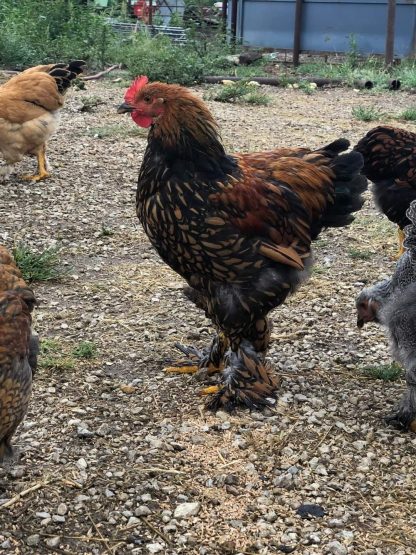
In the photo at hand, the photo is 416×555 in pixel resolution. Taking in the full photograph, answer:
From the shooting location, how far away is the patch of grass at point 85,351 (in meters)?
4.68

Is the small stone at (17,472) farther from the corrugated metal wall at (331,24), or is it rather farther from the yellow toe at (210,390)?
the corrugated metal wall at (331,24)

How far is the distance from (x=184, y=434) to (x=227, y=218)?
1.22 meters

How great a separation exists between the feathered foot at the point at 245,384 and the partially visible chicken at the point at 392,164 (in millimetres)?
2182

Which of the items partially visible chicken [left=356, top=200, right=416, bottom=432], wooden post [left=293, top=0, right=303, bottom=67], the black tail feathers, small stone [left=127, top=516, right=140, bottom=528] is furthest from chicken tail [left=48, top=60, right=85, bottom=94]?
wooden post [left=293, top=0, right=303, bottom=67]

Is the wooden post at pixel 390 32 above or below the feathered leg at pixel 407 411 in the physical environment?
above

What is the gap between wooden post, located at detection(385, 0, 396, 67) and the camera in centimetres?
1526

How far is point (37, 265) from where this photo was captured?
5.84 metres

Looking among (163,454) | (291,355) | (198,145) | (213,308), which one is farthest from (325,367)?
(198,145)

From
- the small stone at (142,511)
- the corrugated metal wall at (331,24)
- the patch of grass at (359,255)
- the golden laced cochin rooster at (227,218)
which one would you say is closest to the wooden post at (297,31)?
the corrugated metal wall at (331,24)

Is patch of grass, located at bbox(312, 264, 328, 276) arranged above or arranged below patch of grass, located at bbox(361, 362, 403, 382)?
above

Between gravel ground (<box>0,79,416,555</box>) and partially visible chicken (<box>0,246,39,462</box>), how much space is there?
503 millimetres

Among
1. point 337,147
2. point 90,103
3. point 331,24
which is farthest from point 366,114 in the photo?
point 337,147

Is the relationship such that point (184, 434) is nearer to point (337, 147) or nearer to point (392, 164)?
point (337, 147)

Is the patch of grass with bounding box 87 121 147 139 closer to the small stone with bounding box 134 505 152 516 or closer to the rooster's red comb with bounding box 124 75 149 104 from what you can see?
the rooster's red comb with bounding box 124 75 149 104
